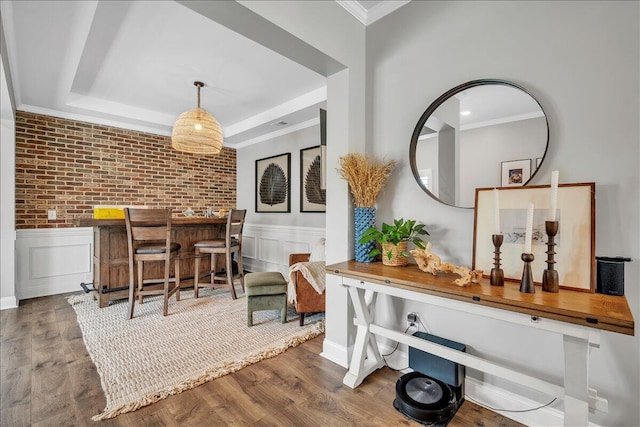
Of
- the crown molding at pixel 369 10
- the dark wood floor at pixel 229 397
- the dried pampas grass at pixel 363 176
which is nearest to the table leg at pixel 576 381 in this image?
Result: the dark wood floor at pixel 229 397

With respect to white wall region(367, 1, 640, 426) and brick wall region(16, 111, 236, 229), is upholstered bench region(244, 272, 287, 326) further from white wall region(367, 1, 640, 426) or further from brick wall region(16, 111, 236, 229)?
brick wall region(16, 111, 236, 229)

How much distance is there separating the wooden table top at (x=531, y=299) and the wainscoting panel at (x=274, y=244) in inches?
101

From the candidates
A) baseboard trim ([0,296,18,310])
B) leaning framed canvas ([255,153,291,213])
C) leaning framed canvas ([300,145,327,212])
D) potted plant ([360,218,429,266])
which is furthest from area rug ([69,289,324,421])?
leaning framed canvas ([255,153,291,213])

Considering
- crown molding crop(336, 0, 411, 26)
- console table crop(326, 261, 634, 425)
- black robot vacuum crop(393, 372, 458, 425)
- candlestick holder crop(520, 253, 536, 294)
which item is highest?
crown molding crop(336, 0, 411, 26)

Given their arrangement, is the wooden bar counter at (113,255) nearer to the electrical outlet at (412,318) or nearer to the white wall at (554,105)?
the electrical outlet at (412,318)

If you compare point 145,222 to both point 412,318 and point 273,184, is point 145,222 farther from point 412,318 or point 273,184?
point 412,318

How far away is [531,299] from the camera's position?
1.17 meters

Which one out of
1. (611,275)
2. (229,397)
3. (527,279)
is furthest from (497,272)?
(229,397)

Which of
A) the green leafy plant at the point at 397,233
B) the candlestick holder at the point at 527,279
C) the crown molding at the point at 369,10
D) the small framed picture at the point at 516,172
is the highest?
the crown molding at the point at 369,10

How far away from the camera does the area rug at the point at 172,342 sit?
186 centimetres

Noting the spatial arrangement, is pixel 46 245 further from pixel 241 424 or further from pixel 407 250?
pixel 407 250

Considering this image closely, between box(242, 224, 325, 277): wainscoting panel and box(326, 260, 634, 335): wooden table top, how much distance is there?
101 inches

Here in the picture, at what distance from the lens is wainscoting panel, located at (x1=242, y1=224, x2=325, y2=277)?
14.0 ft

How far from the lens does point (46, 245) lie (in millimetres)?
3746
